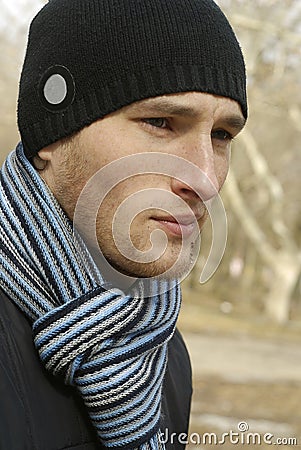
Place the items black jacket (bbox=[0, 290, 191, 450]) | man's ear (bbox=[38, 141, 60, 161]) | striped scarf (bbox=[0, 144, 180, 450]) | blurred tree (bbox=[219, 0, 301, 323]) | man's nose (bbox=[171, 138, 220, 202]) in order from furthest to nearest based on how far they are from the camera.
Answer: blurred tree (bbox=[219, 0, 301, 323]) → man's ear (bbox=[38, 141, 60, 161]) → man's nose (bbox=[171, 138, 220, 202]) → striped scarf (bbox=[0, 144, 180, 450]) → black jacket (bbox=[0, 290, 191, 450])

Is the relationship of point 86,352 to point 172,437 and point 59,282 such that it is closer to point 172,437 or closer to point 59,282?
point 59,282

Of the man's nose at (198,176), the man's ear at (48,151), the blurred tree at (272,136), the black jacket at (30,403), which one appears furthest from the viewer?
the blurred tree at (272,136)

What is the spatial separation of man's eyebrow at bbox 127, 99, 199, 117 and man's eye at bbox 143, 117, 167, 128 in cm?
2

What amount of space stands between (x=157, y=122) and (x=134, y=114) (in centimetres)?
Result: 6

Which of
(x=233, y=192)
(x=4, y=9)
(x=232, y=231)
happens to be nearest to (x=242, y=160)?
(x=233, y=192)

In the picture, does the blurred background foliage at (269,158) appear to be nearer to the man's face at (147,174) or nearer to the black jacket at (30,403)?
the man's face at (147,174)

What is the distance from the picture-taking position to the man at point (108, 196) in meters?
1.50

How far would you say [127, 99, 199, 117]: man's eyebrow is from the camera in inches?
64.3

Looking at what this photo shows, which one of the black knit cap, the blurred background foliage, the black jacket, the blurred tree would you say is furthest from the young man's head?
the blurred background foliage

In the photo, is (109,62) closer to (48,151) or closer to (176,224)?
(48,151)

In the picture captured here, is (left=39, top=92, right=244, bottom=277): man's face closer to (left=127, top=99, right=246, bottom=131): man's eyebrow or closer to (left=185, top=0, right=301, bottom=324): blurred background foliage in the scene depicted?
(left=127, top=99, right=246, bottom=131): man's eyebrow

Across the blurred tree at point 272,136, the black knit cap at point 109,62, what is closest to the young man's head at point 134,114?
the black knit cap at point 109,62

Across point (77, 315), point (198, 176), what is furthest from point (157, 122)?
point (77, 315)

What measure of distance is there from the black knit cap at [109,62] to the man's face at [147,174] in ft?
0.12
